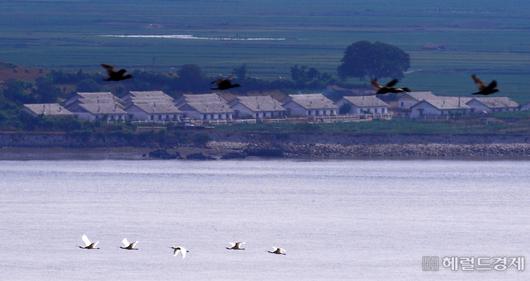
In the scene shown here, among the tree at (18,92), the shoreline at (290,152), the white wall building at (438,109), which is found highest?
the tree at (18,92)

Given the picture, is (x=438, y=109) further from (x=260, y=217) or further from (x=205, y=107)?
(x=260, y=217)

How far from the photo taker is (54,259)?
7331 cm

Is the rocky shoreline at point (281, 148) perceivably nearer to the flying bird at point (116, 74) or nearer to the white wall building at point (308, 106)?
the white wall building at point (308, 106)

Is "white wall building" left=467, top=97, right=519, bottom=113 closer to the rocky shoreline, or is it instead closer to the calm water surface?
the rocky shoreline

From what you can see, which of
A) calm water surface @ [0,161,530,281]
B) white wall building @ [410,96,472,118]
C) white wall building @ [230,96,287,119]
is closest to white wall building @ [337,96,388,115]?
white wall building @ [410,96,472,118]

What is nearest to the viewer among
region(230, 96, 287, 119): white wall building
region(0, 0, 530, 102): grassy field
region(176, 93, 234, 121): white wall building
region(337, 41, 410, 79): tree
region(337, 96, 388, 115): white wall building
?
region(176, 93, 234, 121): white wall building

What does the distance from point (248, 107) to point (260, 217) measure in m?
37.9

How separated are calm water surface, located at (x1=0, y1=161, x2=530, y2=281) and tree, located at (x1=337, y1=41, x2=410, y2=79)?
2890 cm

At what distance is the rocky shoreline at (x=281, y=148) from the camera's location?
111m

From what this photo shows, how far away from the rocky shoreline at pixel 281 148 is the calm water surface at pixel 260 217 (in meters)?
1.84

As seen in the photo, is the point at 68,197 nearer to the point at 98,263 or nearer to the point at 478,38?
the point at 98,263

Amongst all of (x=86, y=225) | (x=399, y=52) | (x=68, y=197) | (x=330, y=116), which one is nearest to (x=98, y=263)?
(x=86, y=225)

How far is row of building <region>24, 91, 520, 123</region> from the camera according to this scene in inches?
4742

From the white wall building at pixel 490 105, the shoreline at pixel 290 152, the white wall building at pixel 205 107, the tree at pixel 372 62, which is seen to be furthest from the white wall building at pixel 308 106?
the tree at pixel 372 62
